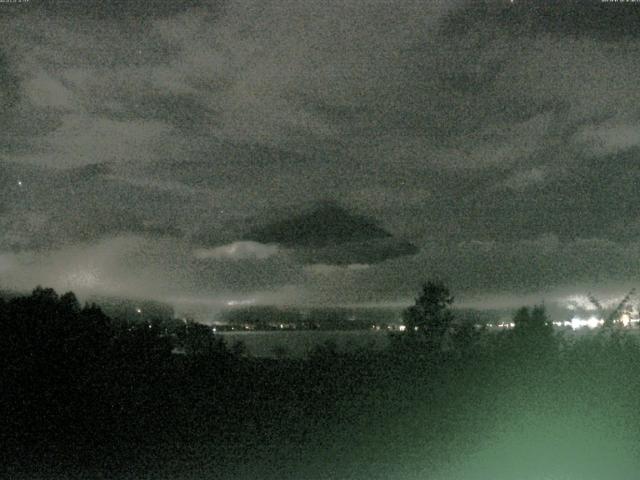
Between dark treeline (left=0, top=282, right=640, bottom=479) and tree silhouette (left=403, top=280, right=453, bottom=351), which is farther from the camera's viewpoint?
tree silhouette (left=403, top=280, right=453, bottom=351)

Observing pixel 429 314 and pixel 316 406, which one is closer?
pixel 316 406

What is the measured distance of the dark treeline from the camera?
13.3 metres

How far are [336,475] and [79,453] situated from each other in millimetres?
4756

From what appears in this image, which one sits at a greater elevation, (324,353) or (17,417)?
(324,353)

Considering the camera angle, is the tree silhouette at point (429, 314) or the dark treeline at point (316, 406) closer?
the dark treeline at point (316, 406)

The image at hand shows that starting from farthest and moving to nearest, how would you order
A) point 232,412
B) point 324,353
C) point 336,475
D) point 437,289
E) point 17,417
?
point 437,289, point 324,353, point 232,412, point 17,417, point 336,475

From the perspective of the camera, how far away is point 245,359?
66.7 feet

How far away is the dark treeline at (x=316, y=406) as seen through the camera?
13305 mm

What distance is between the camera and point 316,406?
51.8ft

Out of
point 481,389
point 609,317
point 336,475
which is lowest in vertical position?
point 336,475

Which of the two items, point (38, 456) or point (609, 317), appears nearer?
point (38, 456)

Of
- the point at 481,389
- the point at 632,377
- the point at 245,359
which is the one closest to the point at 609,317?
the point at 632,377

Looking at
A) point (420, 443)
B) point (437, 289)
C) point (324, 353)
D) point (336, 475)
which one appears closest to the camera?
point (336, 475)

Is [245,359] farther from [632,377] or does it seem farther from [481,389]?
[632,377]
